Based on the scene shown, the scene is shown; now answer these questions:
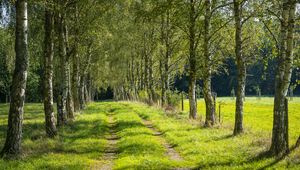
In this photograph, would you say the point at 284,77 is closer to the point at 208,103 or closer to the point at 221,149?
the point at 221,149

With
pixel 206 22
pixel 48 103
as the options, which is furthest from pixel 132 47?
pixel 48 103

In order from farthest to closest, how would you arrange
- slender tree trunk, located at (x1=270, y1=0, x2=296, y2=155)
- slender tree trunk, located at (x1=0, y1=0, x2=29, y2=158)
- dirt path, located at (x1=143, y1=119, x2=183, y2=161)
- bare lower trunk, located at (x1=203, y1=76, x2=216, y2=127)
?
bare lower trunk, located at (x1=203, y1=76, x2=216, y2=127) → dirt path, located at (x1=143, y1=119, x2=183, y2=161) → slender tree trunk, located at (x1=0, y1=0, x2=29, y2=158) → slender tree trunk, located at (x1=270, y1=0, x2=296, y2=155)

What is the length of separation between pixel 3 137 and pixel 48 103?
12.1 feet

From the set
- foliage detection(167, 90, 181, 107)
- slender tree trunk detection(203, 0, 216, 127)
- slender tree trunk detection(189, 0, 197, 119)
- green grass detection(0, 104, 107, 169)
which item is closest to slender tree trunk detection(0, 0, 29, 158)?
green grass detection(0, 104, 107, 169)

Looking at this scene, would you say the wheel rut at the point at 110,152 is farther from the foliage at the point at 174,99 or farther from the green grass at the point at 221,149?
the foliage at the point at 174,99

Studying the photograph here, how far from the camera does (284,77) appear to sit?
16.3 meters

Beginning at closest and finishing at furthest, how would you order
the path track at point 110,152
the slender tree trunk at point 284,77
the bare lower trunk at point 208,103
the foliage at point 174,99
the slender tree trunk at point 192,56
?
the slender tree trunk at point 284,77 < the path track at point 110,152 < the bare lower trunk at point 208,103 < the slender tree trunk at point 192,56 < the foliage at point 174,99

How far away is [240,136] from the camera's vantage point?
2184cm

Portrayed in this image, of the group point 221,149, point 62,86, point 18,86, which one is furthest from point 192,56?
point 18,86

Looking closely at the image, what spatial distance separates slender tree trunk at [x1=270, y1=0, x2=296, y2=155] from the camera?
16.1 metres

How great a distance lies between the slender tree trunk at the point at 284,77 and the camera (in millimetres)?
16078

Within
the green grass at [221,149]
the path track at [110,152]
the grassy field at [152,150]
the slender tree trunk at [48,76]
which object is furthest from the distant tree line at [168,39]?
the path track at [110,152]

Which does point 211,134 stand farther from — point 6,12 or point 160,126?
point 6,12

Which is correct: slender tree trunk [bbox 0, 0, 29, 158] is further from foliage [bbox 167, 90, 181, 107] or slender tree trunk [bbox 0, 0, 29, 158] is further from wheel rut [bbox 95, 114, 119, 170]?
foliage [bbox 167, 90, 181, 107]
